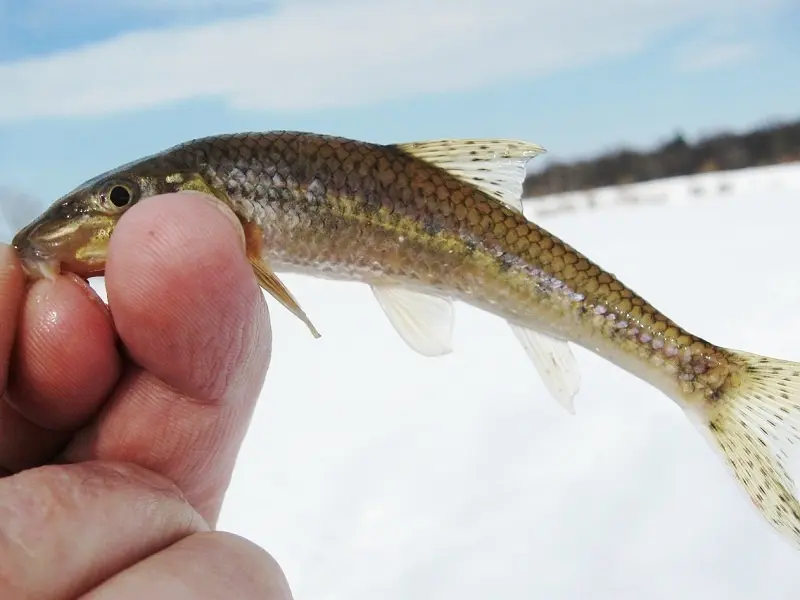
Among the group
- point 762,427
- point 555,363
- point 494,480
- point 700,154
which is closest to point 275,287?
point 555,363

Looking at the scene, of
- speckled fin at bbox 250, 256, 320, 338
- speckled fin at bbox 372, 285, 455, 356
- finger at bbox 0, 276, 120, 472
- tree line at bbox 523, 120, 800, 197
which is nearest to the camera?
finger at bbox 0, 276, 120, 472

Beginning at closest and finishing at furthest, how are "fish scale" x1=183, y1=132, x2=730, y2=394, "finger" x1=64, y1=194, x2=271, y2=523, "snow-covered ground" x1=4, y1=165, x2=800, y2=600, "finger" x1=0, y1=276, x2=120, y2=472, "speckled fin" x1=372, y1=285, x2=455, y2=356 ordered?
"finger" x1=64, y1=194, x2=271, y2=523 → "finger" x1=0, y1=276, x2=120, y2=472 → "fish scale" x1=183, y1=132, x2=730, y2=394 → "speckled fin" x1=372, y1=285, x2=455, y2=356 → "snow-covered ground" x1=4, y1=165, x2=800, y2=600

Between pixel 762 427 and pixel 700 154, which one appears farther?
pixel 700 154

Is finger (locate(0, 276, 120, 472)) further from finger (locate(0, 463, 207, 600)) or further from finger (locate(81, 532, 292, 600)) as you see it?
finger (locate(81, 532, 292, 600))

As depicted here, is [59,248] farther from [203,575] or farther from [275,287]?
[203,575]

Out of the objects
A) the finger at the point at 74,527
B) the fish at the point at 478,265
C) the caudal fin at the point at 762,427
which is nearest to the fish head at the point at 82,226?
the fish at the point at 478,265

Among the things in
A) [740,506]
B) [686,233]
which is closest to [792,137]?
[686,233]

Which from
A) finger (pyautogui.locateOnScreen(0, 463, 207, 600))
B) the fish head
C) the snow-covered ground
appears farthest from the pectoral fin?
the snow-covered ground
